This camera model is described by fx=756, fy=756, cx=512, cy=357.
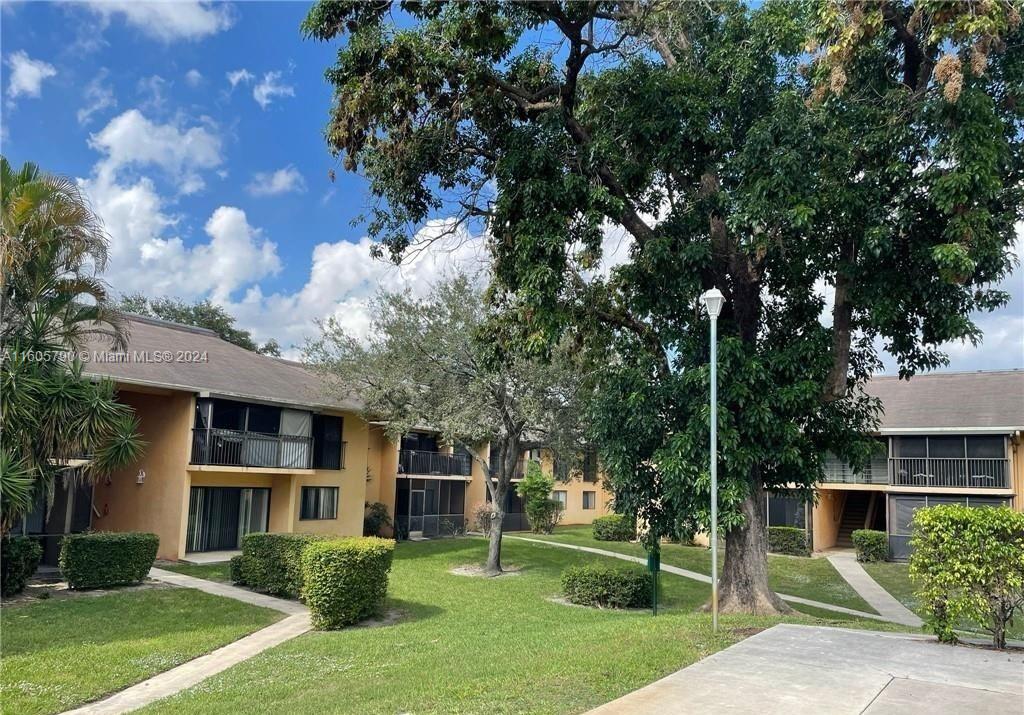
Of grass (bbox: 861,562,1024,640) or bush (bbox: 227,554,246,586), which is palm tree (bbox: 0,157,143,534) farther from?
grass (bbox: 861,562,1024,640)

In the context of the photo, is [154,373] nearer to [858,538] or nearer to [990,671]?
[990,671]

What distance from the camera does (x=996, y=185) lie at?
10273 millimetres

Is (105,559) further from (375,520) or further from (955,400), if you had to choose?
(955,400)

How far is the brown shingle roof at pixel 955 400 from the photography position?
26.4 m

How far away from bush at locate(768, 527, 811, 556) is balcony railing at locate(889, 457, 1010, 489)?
3869mm

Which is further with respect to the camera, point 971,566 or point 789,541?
point 789,541

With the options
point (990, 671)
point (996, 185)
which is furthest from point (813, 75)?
point (990, 671)

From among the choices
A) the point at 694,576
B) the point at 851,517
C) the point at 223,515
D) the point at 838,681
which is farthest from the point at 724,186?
the point at 851,517

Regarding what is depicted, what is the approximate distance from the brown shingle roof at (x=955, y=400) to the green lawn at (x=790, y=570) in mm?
6190

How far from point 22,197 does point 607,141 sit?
10.0 m

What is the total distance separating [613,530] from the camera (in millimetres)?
32594

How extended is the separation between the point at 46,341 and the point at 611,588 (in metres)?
12.0

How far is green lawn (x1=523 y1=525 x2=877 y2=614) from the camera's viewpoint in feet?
66.3

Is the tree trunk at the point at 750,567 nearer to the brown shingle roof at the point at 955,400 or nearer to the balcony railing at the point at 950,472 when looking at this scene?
the brown shingle roof at the point at 955,400
